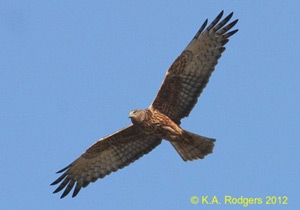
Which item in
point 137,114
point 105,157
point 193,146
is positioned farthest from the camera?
point 105,157

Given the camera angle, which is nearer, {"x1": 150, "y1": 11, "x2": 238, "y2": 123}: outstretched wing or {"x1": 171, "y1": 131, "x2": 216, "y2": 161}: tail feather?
{"x1": 171, "y1": 131, "x2": 216, "y2": 161}: tail feather

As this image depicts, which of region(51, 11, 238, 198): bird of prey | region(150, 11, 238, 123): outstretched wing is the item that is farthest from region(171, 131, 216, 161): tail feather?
region(150, 11, 238, 123): outstretched wing

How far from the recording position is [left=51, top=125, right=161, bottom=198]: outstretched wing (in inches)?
509

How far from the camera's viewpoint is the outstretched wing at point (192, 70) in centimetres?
1226

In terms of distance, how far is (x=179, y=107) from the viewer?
12.4 metres

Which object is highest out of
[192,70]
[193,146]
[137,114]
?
[192,70]

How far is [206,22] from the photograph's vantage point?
40.8ft

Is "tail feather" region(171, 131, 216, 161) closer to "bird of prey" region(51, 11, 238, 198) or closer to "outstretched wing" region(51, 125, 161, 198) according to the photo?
"bird of prey" region(51, 11, 238, 198)

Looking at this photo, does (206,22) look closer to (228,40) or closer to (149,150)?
(228,40)

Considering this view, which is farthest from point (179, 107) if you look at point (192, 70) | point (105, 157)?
point (105, 157)

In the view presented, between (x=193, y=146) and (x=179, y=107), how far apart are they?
790mm

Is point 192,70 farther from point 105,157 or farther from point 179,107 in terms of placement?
point 105,157

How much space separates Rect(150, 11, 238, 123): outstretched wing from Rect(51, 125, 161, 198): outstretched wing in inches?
35.5

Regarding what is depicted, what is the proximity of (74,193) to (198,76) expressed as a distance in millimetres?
3436
